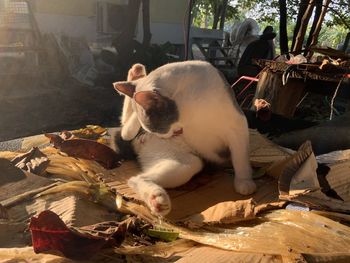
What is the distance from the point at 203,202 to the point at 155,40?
9.64m

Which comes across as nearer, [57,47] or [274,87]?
[274,87]

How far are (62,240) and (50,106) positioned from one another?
15.9 feet

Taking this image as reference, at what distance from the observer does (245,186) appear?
166cm

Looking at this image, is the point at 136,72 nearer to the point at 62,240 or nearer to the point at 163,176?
the point at 163,176

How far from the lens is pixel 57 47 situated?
7586 millimetres

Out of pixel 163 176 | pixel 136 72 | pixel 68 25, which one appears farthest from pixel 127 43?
pixel 163 176

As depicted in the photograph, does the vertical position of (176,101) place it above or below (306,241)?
above

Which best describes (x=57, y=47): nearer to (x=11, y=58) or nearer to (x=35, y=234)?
(x=11, y=58)

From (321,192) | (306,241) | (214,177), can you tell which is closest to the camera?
(306,241)

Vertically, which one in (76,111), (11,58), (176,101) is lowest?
(76,111)

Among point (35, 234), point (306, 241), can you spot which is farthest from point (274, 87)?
point (35, 234)

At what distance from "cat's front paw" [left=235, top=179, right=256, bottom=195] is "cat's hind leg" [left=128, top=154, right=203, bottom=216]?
0.19 m

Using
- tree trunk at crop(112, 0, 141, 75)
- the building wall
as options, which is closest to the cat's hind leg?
tree trunk at crop(112, 0, 141, 75)

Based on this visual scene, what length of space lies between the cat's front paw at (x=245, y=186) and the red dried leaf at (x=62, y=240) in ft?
2.29
